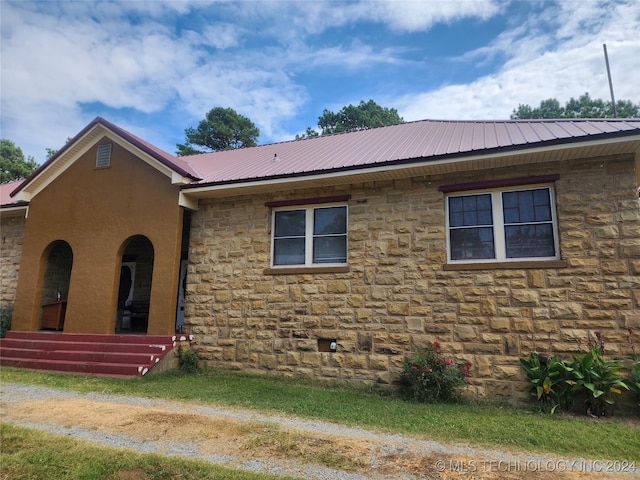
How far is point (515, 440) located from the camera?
4.82 meters

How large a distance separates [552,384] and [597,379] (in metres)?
0.60

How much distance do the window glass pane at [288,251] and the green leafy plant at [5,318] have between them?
25.8 feet

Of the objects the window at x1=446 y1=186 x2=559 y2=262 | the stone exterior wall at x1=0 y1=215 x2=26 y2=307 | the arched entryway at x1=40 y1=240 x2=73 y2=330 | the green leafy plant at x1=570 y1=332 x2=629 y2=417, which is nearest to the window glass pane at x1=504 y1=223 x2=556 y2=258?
the window at x1=446 y1=186 x2=559 y2=262

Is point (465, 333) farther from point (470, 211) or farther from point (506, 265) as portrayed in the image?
point (470, 211)

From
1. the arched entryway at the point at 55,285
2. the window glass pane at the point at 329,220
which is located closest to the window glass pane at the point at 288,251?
the window glass pane at the point at 329,220

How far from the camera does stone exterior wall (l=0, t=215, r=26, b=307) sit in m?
11.8

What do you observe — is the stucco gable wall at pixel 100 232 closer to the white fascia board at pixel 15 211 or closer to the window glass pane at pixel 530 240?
the white fascia board at pixel 15 211

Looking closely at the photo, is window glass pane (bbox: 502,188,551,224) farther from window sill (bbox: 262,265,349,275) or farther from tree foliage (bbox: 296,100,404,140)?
tree foliage (bbox: 296,100,404,140)

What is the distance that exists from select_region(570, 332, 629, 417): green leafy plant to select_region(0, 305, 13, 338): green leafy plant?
43.2 ft

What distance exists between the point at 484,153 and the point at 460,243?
5.55 feet

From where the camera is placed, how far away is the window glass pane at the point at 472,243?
756 centimetres

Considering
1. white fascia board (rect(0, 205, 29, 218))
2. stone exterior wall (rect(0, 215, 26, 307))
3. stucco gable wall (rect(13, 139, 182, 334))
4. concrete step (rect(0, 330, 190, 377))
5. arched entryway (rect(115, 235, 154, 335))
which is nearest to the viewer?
concrete step (rect(0, 330, 190, 377))

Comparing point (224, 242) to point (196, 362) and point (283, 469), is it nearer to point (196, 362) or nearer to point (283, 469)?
point (196, 362)

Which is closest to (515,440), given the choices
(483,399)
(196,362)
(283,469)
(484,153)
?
(483,399)
